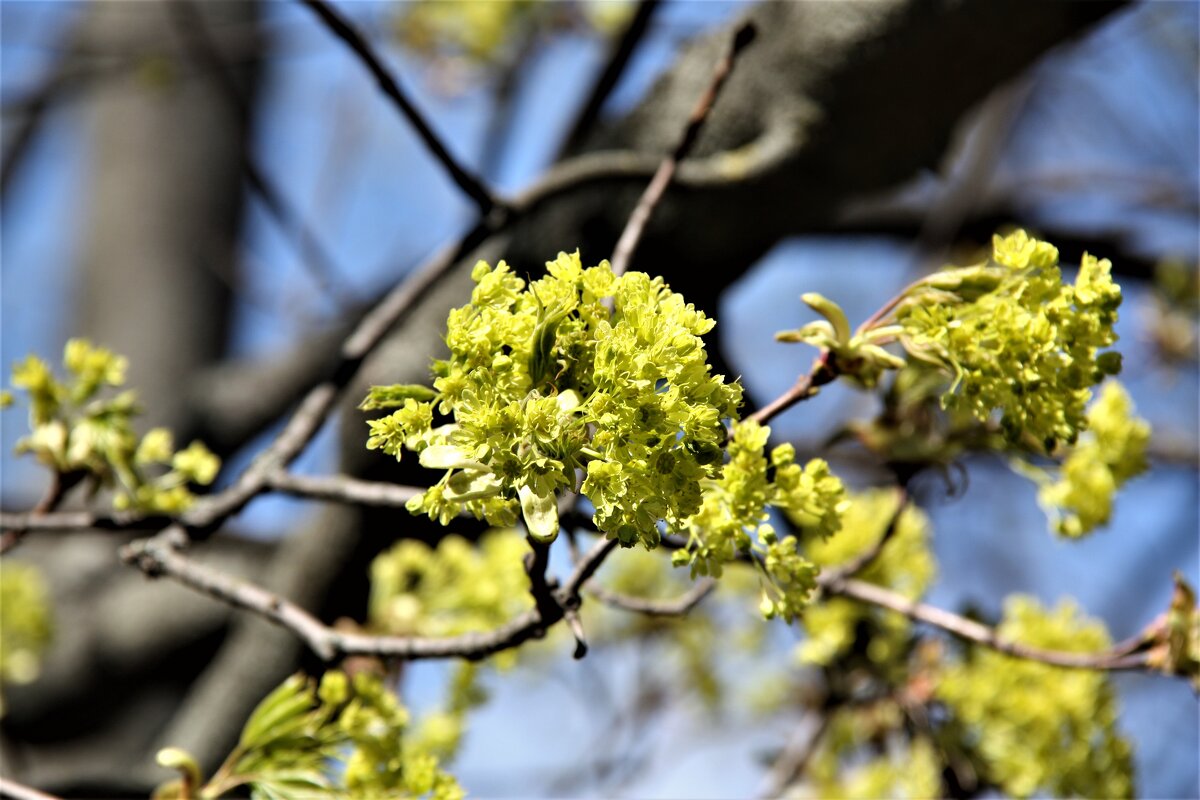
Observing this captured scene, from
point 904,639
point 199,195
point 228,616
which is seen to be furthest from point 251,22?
point 904,639

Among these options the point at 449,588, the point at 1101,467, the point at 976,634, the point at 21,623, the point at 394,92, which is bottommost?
the point at 976,634

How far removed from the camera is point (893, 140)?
2.11 meters

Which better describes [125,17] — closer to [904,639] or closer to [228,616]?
[228,616]

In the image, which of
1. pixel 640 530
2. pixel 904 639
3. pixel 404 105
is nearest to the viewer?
pixel 640 530

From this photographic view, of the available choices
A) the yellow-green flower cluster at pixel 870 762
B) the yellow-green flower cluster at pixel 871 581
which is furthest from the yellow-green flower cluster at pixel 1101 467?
the yellow-green flower cluster at pixel 870 762

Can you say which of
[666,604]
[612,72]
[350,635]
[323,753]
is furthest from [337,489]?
[612,72]

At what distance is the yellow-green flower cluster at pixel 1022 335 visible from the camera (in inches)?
38.1

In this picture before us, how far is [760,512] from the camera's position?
36.9 inches

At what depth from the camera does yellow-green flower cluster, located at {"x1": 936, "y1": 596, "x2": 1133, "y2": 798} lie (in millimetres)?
1722

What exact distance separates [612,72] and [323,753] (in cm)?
165

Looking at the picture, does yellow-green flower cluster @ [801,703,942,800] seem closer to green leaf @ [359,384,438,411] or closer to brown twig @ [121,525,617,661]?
brown twig @ [121,525,617,661]

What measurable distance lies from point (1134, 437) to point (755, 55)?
1.04 metres

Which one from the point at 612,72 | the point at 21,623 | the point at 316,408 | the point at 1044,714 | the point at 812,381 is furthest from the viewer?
the point at 612,72

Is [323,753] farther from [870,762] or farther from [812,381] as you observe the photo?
[870,762]
